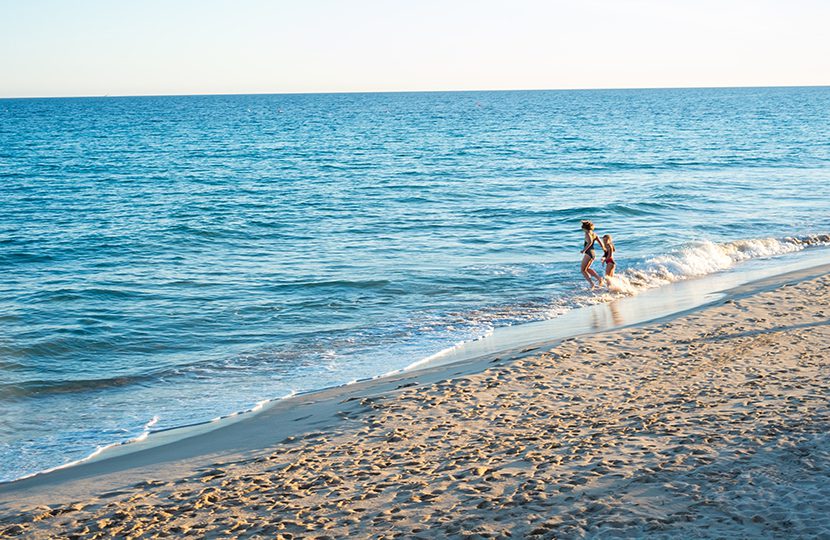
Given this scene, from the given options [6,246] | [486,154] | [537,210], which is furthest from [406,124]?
[6,246]

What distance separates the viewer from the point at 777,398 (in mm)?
8992

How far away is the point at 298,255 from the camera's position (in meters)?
21.9

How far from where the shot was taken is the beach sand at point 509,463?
6.48 m

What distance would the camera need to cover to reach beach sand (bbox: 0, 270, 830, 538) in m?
6.48

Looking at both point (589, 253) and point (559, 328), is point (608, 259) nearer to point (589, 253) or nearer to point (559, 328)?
point (589, 253)

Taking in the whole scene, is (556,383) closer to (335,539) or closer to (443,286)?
(335,539)

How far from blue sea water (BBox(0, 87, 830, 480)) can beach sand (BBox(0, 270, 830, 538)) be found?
1498 millimetres

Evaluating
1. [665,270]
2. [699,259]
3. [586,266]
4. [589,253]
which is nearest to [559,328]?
[586,266]

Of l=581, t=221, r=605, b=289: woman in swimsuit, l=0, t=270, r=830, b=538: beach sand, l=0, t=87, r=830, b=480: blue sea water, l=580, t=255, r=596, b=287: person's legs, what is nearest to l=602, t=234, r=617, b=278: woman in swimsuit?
l=581, t=221, r=605, b=289: woman in swimsuit

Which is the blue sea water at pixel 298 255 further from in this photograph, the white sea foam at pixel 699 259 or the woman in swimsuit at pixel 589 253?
the woman in swimsuit at pixel 589 253

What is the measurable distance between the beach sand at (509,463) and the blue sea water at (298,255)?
1.50m

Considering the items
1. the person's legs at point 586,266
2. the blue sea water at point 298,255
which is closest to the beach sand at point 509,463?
the blue sea water at point 298,255

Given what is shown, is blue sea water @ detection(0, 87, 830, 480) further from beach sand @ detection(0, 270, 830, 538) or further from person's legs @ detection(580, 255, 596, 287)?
beach sand @ detection(0, 270, 830, 538)

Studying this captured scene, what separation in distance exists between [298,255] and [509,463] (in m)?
15.0
